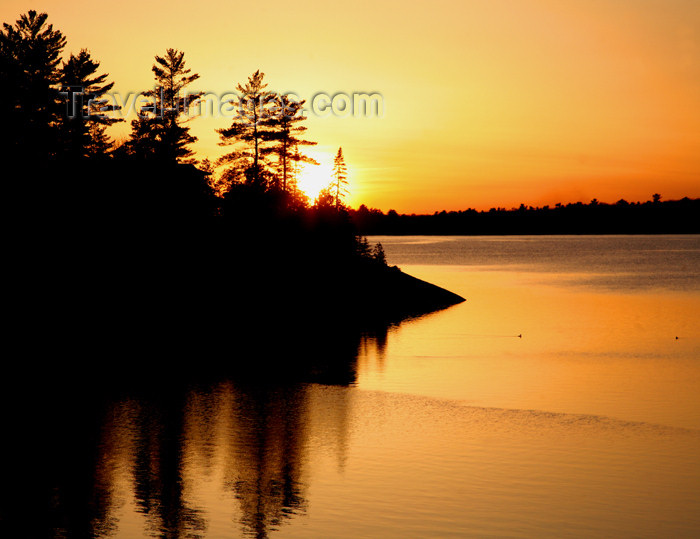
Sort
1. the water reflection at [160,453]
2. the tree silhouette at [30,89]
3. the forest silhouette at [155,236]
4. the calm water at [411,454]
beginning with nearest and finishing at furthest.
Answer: the water reflection at [160,453], the calm water at [411,454], the forest silhouette at [155,236], the tree silhouette at [30,89]

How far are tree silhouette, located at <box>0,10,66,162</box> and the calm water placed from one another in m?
33.0

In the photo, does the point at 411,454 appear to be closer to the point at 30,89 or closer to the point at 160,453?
the point at 160,453

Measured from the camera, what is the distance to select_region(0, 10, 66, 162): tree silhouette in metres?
61.8

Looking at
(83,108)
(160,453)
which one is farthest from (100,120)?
(160,453)

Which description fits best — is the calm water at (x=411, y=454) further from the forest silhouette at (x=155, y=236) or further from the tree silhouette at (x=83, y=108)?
the tree silhouette at (x=83, y=108)

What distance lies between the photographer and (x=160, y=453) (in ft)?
77.8

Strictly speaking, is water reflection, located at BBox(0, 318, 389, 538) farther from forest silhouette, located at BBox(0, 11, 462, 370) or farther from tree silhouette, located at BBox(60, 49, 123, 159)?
tree silhouette, located at BBox(60, 49, 123, 159)

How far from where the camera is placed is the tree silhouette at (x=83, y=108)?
70438mm

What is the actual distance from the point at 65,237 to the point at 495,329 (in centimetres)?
3374

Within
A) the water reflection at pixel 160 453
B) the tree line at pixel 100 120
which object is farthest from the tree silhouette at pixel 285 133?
the water reflection at pixel 160 453

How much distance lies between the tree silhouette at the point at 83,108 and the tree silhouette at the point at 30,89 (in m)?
1.46

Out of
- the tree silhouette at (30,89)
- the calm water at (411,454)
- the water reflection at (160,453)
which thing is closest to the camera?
the water reflection at (160,453)

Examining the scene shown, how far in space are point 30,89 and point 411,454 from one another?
55590 mm

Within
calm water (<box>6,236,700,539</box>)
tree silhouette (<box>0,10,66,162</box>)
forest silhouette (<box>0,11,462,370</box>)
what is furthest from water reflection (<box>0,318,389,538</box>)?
tree silhouette (<box>0,10,66,162</box>)
